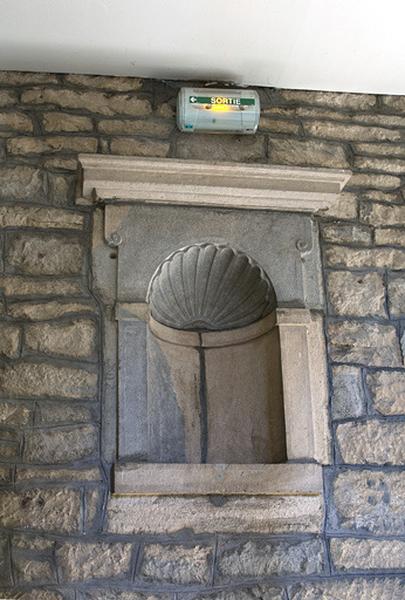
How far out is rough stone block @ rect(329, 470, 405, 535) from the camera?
123 inches

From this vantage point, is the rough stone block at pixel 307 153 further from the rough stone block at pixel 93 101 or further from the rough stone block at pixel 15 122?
the rough stone block at pixel 15 122

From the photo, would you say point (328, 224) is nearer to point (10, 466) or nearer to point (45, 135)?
point (45, 135)

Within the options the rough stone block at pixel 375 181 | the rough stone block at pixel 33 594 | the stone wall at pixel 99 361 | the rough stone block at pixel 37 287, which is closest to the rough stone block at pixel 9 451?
the stone wall at pixel 99 361

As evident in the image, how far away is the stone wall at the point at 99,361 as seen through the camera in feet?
9.70

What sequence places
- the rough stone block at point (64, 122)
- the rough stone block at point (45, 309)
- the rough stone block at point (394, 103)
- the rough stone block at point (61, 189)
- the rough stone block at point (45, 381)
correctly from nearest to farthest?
the rough stone block at point (45, 381)
the rough stone block at point (45, 309)
the rough stone block at point (61, 189)
the rough stone block at point (64, 122)
the rough stone block at point (394, 103)

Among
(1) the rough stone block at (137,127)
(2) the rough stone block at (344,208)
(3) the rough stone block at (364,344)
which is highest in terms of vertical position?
(1) the rough stone block at (137,127)

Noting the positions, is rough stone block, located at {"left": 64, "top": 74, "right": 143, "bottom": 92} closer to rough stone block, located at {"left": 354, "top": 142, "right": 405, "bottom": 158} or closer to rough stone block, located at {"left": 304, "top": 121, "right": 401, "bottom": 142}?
rough stone block, located at {"left": 304, "top": 121, "right": 401, "bottom": 142}

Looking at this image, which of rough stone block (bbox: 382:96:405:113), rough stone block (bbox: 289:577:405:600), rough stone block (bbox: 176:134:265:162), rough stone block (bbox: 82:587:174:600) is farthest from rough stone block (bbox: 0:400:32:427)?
rough stone block (bbox: 382:96:405:113)

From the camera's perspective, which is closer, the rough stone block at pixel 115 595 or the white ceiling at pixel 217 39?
the rough stone block at pixel 115 595

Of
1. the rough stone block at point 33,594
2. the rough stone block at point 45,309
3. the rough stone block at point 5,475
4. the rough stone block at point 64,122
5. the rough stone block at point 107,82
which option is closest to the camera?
the rough stone block at point 33,594

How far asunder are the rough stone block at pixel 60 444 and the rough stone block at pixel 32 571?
13.8 inches

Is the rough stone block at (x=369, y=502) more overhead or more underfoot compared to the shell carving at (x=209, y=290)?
more underfoot

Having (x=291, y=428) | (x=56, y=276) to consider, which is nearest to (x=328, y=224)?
(x=291, y=428)

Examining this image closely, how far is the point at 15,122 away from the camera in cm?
353
